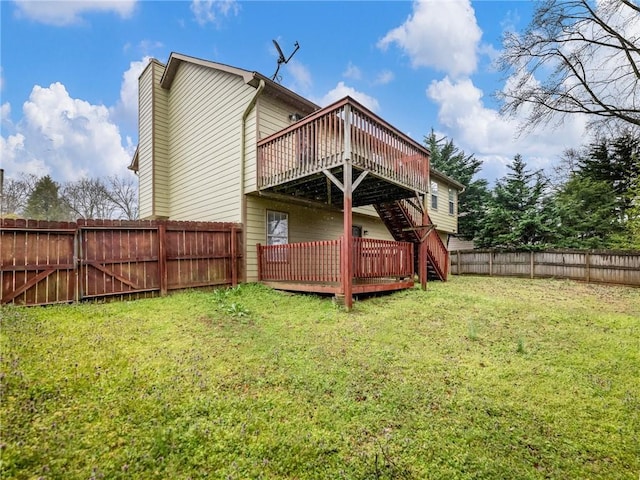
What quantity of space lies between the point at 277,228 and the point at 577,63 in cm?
1345

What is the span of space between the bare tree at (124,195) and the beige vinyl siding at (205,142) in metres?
17.7

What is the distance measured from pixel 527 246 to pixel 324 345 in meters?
14.9

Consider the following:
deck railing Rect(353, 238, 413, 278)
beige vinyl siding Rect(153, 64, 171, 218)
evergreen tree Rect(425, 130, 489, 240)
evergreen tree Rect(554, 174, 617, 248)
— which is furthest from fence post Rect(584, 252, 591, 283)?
beige vinyl siding Rect(153, 64, 171, 218)

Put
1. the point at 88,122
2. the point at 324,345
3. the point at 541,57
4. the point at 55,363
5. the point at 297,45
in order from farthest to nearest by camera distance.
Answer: the point at 88,122, the point at 541,57, the point at 297,45, the point at 324,345, the point at 55,363

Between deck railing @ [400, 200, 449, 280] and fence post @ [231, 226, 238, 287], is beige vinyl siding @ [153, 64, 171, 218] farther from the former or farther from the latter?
deck railing @ [400, 200, 449, 280]

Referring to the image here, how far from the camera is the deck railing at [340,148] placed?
6.96 metres

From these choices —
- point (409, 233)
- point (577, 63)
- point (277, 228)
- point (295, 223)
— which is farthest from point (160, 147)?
point (577, 63)

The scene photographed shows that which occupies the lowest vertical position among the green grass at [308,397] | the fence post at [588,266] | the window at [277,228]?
the green grass at [308,397]

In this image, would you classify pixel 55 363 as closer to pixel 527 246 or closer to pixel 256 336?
pixel 256 336

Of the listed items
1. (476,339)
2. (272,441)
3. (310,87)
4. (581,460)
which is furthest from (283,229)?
(310,87)

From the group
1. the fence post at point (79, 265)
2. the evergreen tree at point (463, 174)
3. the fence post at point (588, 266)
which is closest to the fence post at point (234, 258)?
the fence post at point (79, 265)

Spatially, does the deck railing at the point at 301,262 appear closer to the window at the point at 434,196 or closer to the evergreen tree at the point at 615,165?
the window at the point at 434,196

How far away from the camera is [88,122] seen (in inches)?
785

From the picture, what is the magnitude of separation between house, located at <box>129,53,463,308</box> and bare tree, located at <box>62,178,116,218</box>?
1616 cm
